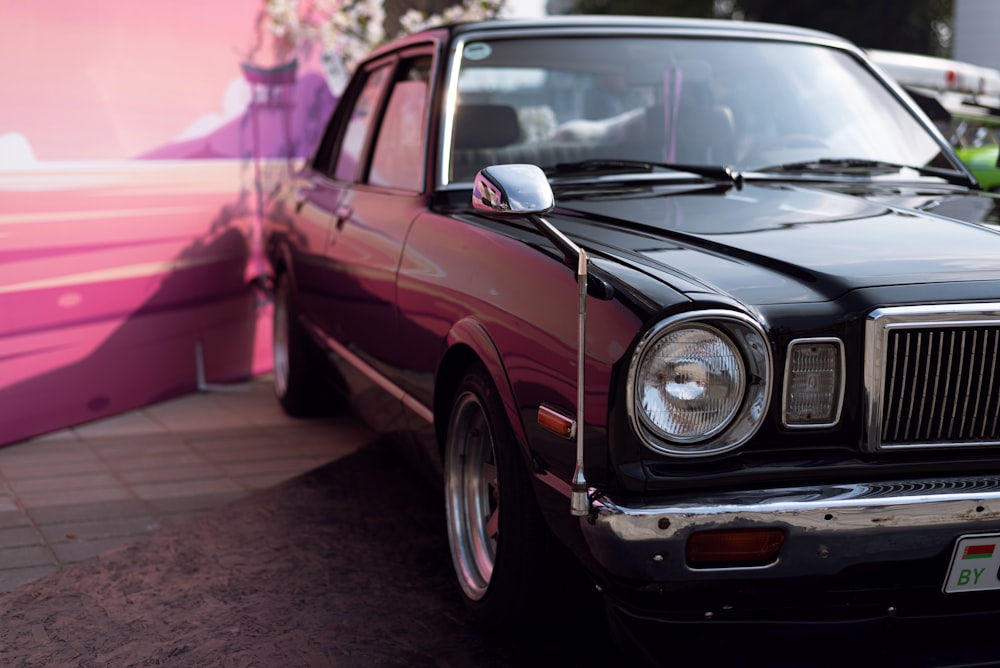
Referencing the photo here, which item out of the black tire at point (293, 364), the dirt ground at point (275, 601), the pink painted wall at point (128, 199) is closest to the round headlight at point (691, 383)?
the dirt ground at point (275, 601)

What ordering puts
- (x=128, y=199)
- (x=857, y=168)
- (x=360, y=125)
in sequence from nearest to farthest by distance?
(x=857, y=168) < (x=360, y=125) < (x=128, y=199)

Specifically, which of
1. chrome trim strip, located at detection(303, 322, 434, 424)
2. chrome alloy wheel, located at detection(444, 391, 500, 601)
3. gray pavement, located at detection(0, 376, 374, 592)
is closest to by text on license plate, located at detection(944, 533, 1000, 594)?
chrome alloy wheel, located at detection(444, 391, 500, 601)

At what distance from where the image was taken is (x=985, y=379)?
8.31 feet

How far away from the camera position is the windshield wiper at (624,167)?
3.74 m

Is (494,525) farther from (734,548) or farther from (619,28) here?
(619,28)

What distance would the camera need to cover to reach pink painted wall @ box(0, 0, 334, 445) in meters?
5.16

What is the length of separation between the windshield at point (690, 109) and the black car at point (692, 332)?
11 mm

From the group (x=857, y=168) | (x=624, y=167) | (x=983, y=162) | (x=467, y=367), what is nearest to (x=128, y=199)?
(x=624, y=167)

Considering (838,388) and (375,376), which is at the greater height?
(838,388)

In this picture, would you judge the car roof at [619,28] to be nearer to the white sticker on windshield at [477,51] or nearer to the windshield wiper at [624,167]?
the white sticker on windshield at [477,51]

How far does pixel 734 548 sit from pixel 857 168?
6.42ft

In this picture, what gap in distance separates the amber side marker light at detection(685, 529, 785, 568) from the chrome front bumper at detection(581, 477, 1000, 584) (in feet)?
0.04

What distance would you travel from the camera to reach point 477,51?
4043mm

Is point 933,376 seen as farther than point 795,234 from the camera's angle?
No
